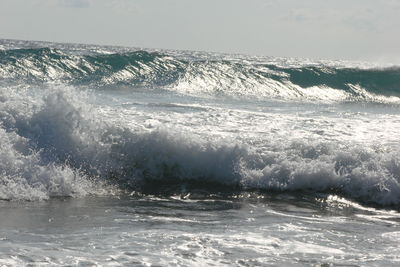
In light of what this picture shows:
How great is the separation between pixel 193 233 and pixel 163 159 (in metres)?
4.47

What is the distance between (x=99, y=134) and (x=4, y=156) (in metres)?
2.14

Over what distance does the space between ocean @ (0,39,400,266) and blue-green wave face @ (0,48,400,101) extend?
637cm

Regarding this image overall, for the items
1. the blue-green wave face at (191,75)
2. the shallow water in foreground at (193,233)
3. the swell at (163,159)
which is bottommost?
the shallow water in foreground at (193,233)

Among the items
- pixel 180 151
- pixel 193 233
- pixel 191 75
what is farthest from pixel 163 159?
pixel 191 75

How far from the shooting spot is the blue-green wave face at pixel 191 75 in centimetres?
2698

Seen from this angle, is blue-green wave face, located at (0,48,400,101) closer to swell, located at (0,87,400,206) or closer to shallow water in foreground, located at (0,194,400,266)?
swell, located at (0,87,400,206)

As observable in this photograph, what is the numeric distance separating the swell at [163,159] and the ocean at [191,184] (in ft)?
0.08

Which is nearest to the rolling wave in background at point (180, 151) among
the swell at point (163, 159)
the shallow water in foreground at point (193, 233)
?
the swell at point (163, 159)

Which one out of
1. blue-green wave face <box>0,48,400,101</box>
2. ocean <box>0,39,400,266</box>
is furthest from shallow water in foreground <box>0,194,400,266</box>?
blue-green wave face <box>0,48,400,101</box>

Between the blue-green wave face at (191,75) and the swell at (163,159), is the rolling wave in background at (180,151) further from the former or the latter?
the blue-green wave face at (191,75)

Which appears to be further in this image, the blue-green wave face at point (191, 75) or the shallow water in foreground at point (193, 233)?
the blue-green wave face at point (191, 75)

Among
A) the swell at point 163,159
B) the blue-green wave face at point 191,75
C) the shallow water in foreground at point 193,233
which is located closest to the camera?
the shallow water in foreground at point 193,233

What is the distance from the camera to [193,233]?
308 inches

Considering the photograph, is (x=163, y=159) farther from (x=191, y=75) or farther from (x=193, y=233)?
(x=191, y=75)
